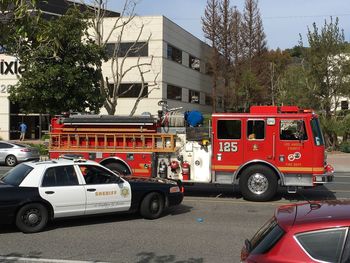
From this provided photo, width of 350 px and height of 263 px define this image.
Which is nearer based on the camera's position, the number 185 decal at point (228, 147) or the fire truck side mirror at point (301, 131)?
the fire truck side mirror at point (301, 131)

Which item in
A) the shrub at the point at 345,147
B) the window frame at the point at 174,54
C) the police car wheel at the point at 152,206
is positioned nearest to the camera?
the police car wheel at the point at 152,206

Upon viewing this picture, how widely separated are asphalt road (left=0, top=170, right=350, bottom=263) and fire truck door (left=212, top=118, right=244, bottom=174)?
109 centimetres

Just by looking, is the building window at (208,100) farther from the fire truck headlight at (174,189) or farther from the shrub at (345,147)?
the fire truck headlight at (174,189)

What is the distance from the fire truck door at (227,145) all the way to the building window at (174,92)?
3183cm

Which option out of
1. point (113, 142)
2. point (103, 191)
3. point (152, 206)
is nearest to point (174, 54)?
point (113, 142)

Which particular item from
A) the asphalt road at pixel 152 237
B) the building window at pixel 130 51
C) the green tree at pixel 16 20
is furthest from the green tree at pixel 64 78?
the green tree at pixel 16 20

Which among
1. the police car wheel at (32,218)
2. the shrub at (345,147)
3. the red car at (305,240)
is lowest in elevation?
the police car wheel at (32,218)

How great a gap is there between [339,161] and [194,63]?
101 feet

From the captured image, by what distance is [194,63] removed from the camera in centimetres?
5519

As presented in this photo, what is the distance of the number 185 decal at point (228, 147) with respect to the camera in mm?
13166

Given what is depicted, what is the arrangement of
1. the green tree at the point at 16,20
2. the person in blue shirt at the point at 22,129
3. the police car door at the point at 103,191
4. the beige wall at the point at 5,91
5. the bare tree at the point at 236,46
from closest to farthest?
the green tree at the point at 16,20 → the police car door at the point at 103,191 → the person in blue shirt at the point at 22,129 → the beige wall at the point at 5,91 → the bare tree at the point at 236,46

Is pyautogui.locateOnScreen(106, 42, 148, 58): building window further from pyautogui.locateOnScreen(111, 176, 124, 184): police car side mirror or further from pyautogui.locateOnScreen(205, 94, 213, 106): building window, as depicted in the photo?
pyautogui.locateOnScreen(111, 176, 124, 184): police car side mirror

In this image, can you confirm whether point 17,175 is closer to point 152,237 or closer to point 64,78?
point 152,237

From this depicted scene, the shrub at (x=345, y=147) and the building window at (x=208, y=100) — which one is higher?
the building window at (x=208, y=100)
